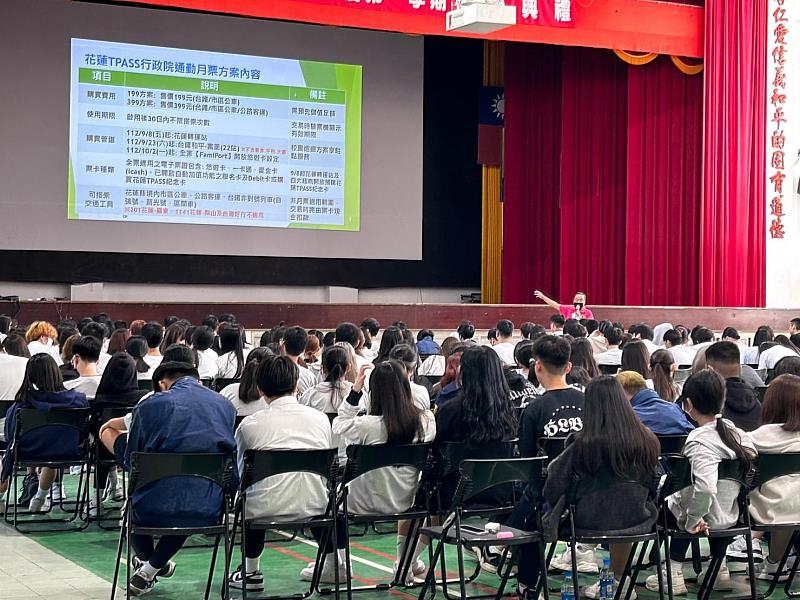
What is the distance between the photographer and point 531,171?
20.1 m

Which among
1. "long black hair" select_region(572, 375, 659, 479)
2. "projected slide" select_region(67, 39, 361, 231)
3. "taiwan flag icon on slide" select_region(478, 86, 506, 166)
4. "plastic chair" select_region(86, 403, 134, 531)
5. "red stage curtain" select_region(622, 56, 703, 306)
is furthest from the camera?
"taiwan flag icon on slide" select_region(478, 86, 506, 166)

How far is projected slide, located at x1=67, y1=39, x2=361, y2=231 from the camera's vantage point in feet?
54.6

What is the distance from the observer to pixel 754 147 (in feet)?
54.1

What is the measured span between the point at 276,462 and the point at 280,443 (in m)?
0.23

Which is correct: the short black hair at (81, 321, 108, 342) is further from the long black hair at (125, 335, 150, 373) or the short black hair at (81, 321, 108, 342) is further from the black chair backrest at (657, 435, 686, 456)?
the black chair backrest at (657, 435, 686, 456)

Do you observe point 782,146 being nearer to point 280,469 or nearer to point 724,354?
A: point 724,354

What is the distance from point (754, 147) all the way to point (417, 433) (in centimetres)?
1250

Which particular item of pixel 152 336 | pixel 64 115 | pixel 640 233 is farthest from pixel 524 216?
pixel 152 336

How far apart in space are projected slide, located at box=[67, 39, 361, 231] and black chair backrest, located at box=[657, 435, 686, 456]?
12564mm

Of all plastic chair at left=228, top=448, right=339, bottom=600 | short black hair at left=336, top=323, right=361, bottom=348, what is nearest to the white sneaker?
plastic chair at left=228, top=448, right=339, bottom=600

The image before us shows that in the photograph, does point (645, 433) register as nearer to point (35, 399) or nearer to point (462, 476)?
point (462, 476)

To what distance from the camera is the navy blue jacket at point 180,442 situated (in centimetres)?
499

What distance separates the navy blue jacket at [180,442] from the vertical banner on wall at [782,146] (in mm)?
12933

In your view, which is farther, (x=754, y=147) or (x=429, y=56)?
(x=429, y=56)
